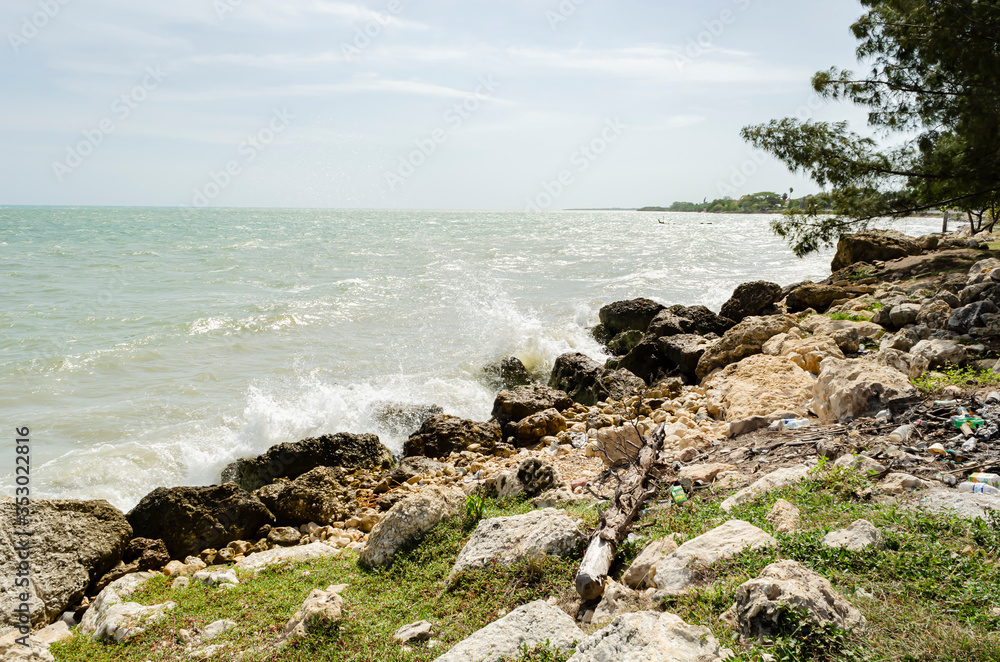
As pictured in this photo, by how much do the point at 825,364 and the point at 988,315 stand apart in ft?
10.5

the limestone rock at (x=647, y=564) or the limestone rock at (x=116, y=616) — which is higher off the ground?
the limestone rock at (x=647, y=564)

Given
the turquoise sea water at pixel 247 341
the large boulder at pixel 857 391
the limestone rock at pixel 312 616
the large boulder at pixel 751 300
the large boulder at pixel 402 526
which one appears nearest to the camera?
the limestone rock at pixel 312 616

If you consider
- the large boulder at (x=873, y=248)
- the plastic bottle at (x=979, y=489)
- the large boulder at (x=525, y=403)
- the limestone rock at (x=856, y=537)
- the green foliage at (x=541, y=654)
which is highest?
the large boulder at (x=873, y=248)

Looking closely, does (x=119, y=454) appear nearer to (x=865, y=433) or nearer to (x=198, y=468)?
(x=198, y=468)

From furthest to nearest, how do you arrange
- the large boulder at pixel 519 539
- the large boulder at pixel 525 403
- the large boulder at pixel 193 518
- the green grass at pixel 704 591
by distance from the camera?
the large boulder at pixel 525 403, the large boulder at pixel 193 518, the large boulder at pixel 519 539, the green grass at pixel 704 591

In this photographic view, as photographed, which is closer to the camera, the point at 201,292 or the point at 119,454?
the point at 119,454

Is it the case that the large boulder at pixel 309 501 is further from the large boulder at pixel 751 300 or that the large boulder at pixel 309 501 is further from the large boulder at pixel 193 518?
the large boulder at pixel 751 300

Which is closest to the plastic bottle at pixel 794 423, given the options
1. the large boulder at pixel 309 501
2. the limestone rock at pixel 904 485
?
the limestone rock at pixel 904 485

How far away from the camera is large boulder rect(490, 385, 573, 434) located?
10.9m

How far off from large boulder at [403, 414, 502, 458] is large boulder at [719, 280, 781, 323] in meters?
8.64

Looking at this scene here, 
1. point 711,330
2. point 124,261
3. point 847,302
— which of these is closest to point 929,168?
point 847,302

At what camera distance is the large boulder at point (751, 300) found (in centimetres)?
1585

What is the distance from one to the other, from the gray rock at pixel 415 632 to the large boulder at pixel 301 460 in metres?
5.28

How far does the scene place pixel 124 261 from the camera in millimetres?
28984
